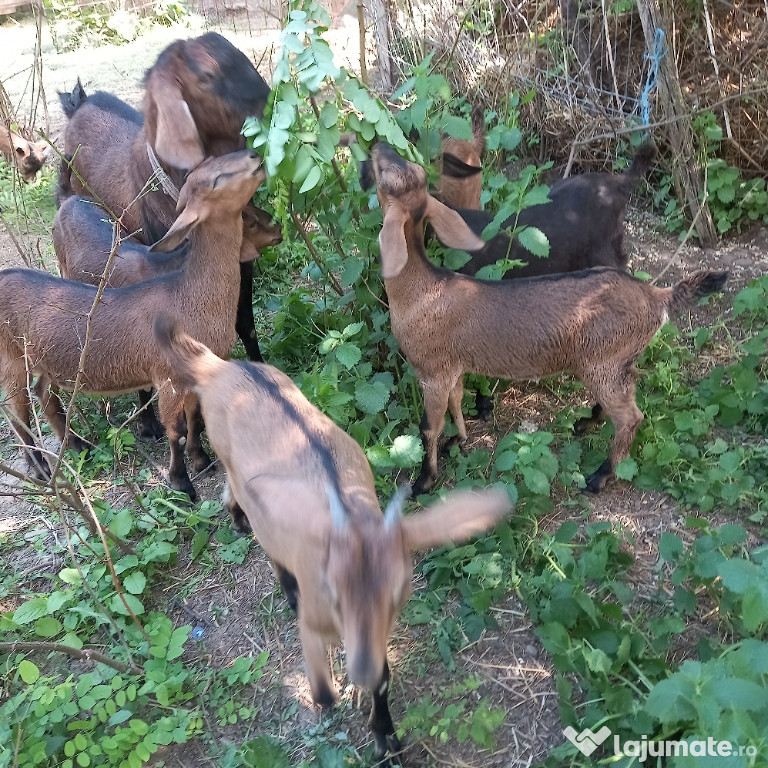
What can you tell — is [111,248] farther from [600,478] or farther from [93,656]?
[600,478]

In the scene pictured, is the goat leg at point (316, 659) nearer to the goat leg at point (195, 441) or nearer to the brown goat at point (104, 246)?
the goat leg at point (195, 441)

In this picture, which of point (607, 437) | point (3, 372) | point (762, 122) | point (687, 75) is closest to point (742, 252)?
point (762, 122)

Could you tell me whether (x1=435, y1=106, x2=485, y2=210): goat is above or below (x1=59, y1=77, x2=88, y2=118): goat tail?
below

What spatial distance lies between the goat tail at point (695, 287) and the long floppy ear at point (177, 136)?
8.07ft

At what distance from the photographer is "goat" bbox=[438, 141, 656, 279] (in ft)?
12.4

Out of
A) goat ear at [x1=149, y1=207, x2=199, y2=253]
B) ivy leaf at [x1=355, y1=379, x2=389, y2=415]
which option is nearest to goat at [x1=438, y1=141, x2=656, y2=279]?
ivy leaf at [x1=355, y1=379, x2=389, y2=415]

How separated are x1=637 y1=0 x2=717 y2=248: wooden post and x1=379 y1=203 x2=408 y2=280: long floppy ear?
2.30 metres

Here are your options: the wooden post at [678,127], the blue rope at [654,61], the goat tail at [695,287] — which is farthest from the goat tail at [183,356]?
the blue rope at [654,61]

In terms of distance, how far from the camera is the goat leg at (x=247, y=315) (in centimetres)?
397

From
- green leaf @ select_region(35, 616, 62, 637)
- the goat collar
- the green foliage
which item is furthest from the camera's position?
the green foliage

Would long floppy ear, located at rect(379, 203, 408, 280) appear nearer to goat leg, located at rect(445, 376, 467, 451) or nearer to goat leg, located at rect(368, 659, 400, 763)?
goat leg, located at rect(445, 376, 467, 451)

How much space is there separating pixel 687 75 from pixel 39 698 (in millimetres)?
5536

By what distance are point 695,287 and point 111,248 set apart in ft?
10.1

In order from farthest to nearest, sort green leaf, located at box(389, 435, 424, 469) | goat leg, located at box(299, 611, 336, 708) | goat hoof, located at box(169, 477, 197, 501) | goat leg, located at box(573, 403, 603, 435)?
goat leg, located at box(573, 403, 603, 435) → goat hoof, located at box(169, 477, 197, 501) → green leaf, located at box(389, 435, 424, 469) → goat leg, located at box(299, 611, 336, 708)
